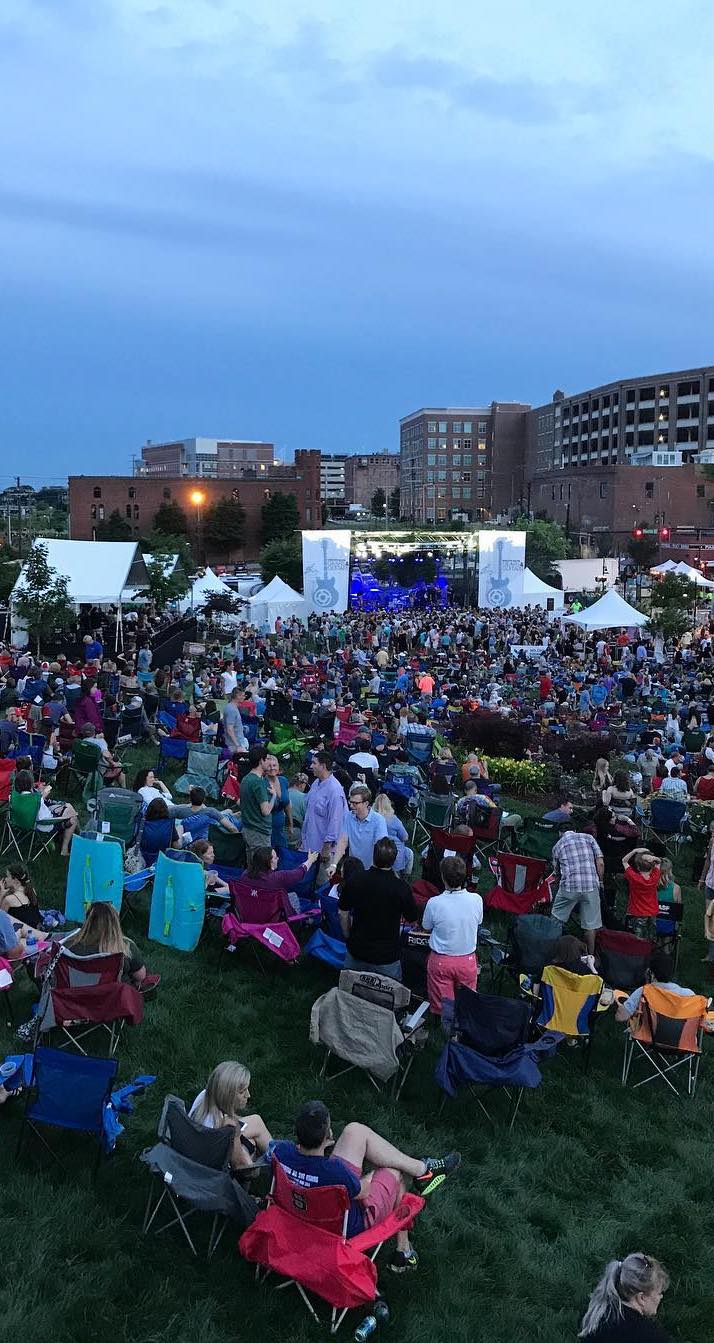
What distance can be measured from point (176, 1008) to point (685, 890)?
18.6ft

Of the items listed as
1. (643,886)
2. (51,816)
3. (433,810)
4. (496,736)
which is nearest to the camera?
(643,886)

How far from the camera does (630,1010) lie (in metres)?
5.79

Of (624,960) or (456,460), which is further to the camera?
(456,460)

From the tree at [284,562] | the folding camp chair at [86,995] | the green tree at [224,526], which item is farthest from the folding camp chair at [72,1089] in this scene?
the green tree at [224,526]

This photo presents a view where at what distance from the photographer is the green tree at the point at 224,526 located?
80.1m

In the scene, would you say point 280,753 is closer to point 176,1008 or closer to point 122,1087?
point 176,1008

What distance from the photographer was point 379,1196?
4.02m

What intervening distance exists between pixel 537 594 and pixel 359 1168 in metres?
32.3

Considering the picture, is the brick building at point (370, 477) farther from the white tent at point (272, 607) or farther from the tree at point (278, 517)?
the white tent at point (272, 607)

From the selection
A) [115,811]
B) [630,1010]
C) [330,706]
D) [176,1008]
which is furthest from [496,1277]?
[330,706]

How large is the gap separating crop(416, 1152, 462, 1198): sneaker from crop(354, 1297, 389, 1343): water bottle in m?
0.54

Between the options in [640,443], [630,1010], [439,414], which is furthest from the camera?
[439,414]

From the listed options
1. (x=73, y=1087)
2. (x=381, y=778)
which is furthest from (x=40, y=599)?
(x=73, y=1087)

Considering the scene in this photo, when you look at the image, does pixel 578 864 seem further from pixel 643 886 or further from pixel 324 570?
pixel 324 570
